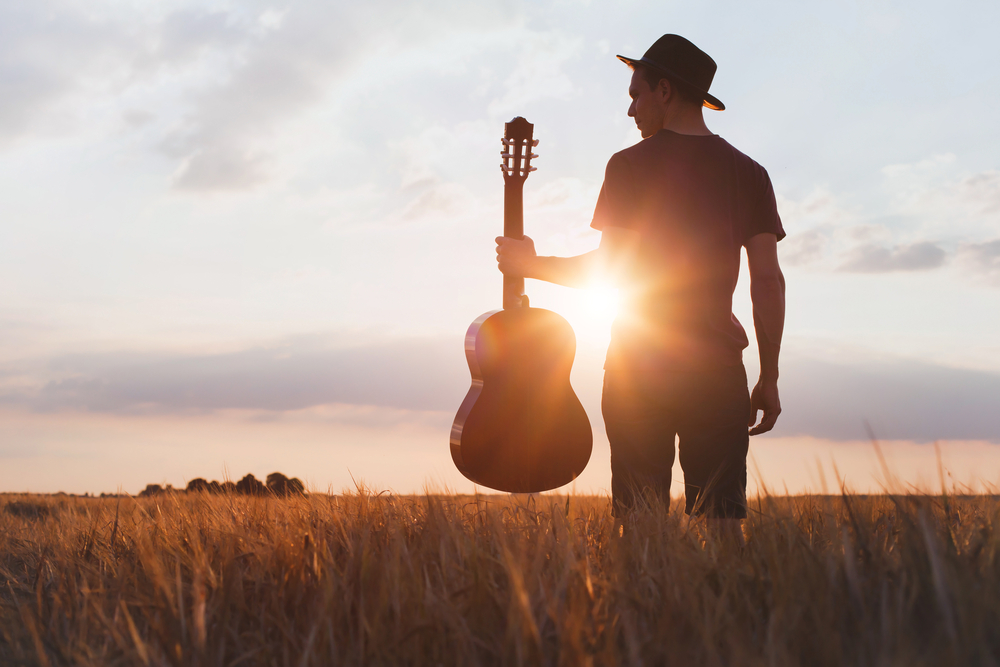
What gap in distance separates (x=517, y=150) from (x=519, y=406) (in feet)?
4.67

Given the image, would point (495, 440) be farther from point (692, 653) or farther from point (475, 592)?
point (692, 653)

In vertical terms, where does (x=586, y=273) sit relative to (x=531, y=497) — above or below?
above

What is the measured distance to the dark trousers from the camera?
2545 mm

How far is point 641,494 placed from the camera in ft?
8.38

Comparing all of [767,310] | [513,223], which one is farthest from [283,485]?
[767,310]

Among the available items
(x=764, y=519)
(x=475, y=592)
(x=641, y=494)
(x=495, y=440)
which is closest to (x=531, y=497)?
(x=495, y=440)

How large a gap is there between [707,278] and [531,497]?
132cm

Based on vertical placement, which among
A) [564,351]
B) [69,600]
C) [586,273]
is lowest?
[69,600]

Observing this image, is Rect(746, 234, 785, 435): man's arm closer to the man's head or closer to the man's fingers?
the man's fingers

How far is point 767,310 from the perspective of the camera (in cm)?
280

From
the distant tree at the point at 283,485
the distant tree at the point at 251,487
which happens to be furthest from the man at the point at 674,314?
the distant tree at the point at 251,487

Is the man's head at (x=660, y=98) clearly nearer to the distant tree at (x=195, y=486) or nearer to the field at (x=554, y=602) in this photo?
the field at (x=554, y=602)

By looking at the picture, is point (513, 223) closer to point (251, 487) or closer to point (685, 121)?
point (685, 121)

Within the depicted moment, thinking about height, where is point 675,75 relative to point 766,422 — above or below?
above
